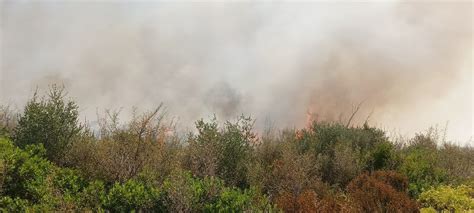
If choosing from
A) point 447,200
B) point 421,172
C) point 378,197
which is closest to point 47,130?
point 378,197

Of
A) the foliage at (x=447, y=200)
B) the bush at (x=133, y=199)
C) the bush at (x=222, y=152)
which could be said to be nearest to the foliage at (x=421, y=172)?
the foliage at (x=447, y=200)

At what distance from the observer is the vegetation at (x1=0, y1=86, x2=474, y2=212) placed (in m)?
7.04

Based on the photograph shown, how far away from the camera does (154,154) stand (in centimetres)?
906

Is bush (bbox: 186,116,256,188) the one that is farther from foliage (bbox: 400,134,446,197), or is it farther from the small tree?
foliage (bbox: 400,134,446,197)

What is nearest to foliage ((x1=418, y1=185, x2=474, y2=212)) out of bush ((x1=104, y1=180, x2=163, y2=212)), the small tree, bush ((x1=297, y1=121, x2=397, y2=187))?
bush ((x1=297, y1=121, x2=397, y2=187))

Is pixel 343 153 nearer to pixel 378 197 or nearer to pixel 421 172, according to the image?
pixel 421 172

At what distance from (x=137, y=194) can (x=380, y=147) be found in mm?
8115

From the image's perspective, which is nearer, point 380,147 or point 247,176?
point 247,176

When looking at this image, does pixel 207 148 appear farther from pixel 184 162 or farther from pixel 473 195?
pixel 473 195

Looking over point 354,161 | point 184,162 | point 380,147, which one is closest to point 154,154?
point 184,162

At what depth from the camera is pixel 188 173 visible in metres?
8.02

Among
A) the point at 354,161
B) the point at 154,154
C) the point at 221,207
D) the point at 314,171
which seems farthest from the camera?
the point at 354,161

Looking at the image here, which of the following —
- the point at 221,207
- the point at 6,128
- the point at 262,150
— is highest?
the point at 262,150

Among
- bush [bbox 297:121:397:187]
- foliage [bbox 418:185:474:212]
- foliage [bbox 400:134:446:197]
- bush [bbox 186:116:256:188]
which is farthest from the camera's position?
bush [bbox 297:121:397:187]
